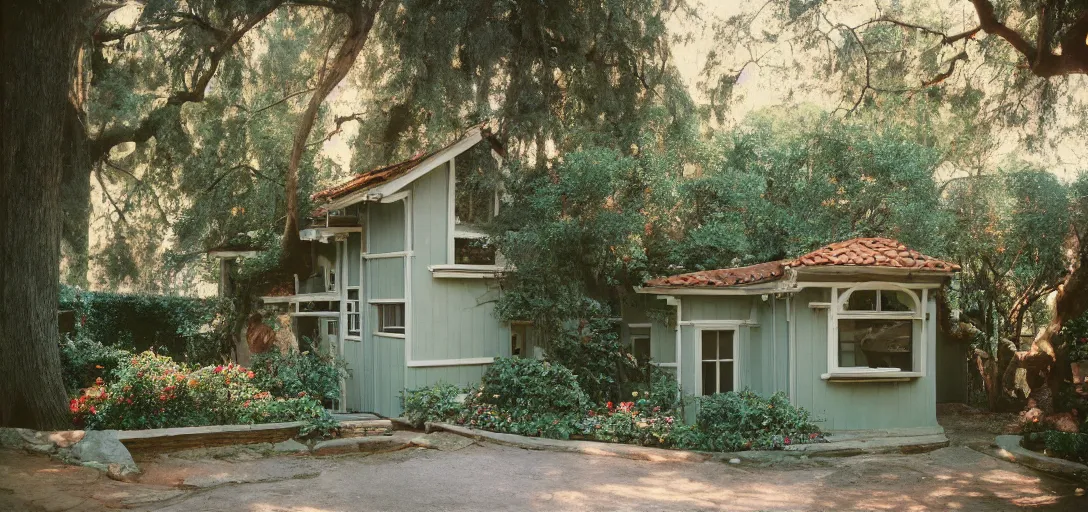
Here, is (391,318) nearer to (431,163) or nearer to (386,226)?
(386,226)

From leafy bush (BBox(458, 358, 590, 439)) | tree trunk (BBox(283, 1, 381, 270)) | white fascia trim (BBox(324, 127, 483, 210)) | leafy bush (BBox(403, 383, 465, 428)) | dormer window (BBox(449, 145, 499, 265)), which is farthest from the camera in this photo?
tree trunk (BBox(283, 1, 381, 270))

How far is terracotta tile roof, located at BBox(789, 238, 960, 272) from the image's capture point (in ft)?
39.9

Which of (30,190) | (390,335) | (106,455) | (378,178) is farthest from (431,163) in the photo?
(106,455)

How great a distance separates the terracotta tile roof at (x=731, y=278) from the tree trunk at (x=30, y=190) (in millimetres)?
Answer: 8535

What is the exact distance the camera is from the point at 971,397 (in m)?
18.6

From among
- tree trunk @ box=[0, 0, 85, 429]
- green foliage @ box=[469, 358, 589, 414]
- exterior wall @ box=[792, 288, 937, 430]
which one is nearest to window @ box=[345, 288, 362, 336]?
green foliage @ box=[469, 358, 589, 414]

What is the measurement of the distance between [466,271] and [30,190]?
659 centimetres

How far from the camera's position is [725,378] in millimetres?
13453

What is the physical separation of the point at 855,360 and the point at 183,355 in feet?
51.2

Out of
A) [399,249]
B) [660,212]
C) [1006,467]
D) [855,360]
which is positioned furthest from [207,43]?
[1006,467]

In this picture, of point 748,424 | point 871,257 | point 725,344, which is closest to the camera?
point 748,424

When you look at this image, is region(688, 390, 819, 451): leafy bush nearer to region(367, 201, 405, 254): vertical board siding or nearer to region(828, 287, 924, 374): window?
region(828, 287, 924, 374): window

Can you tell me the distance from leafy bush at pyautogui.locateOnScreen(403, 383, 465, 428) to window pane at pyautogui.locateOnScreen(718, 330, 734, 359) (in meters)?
4.23

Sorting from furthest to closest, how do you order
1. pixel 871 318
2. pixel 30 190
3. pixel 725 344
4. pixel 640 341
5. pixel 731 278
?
pixel 640 341 → pixel 725 344 → pixel 731 278 → pixel 871 318 → pixel 30 190
